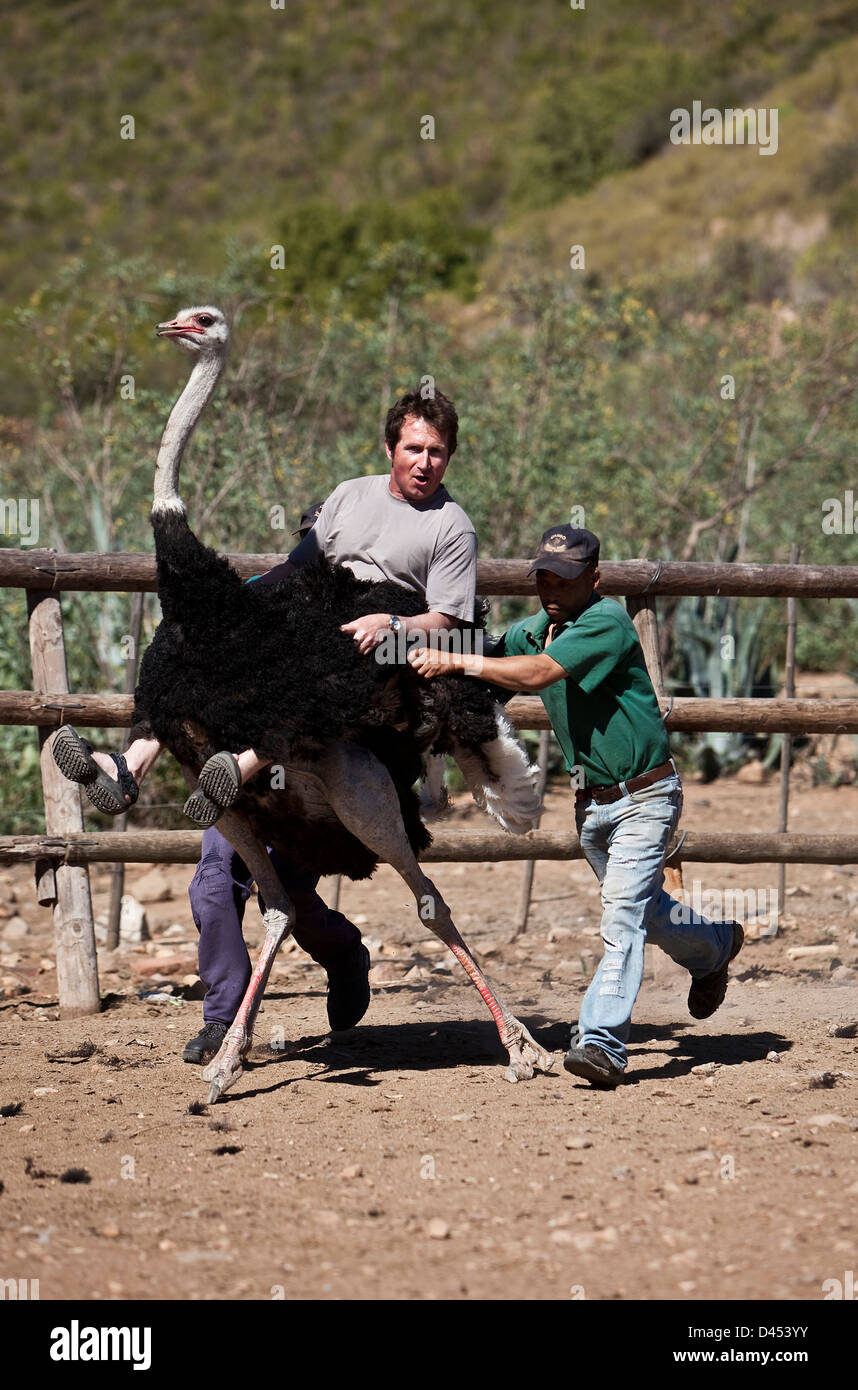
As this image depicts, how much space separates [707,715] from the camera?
217 inches

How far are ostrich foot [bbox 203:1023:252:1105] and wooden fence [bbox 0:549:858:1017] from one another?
1.13 metres

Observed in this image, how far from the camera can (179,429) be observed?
422 centimetres

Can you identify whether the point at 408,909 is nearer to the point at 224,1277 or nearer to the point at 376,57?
the point at 224,1277

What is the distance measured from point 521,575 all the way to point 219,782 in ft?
5.81

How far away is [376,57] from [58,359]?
2117 inches

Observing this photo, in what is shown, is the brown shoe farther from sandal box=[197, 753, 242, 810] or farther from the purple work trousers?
sandal box=[197, 753, 242, 810]

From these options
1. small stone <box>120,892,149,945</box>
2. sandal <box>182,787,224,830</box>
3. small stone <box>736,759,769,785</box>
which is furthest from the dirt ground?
small stone <box>736,759,769,785</box>

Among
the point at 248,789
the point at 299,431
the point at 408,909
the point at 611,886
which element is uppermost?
the point at 299,431

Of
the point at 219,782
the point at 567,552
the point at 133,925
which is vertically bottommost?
the point at 133,925

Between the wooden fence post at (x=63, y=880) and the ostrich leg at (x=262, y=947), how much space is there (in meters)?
1.13

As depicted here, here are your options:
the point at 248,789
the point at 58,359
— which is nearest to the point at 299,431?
the point at 58,359

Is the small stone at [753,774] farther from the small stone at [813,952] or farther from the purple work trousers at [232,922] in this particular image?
the purple work trousers at [232,922]

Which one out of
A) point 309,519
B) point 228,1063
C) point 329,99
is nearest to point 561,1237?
point 228,1063

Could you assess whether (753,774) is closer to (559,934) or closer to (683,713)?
(559,934)
